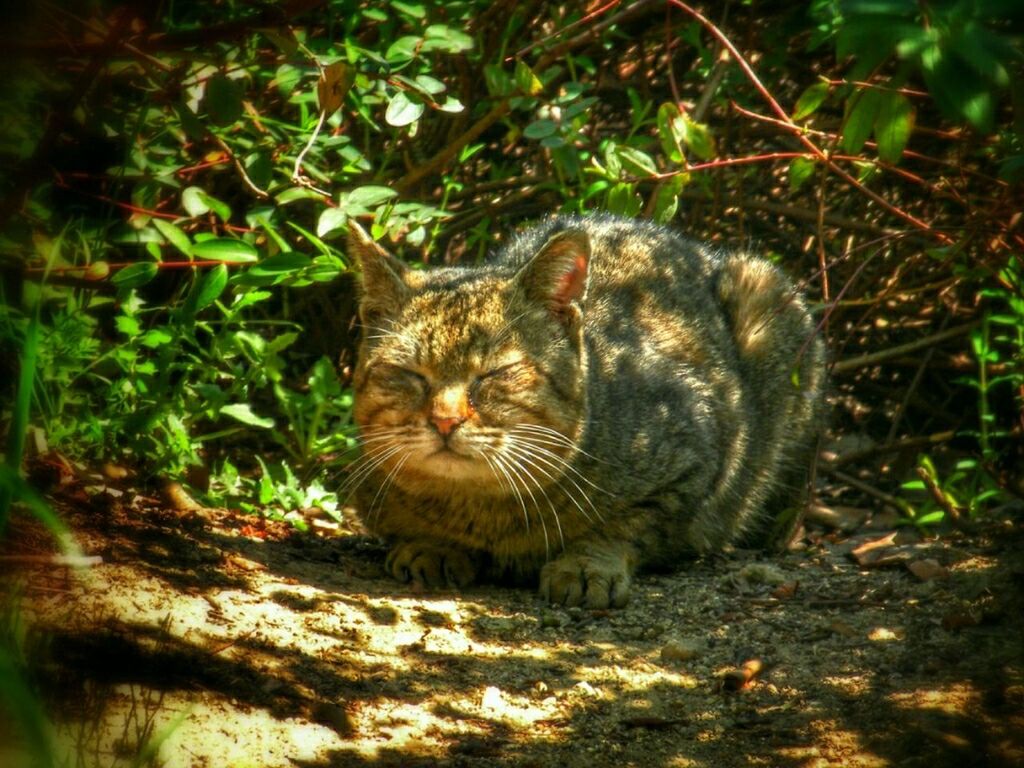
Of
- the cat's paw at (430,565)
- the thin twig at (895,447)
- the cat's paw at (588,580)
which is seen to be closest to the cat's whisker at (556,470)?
the cat's paw at (588,580)

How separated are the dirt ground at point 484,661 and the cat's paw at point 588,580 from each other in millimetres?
81

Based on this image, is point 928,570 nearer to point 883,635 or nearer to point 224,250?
point 883,635

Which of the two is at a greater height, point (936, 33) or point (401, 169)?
point (936, 33)

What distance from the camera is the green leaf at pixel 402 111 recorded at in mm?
4203

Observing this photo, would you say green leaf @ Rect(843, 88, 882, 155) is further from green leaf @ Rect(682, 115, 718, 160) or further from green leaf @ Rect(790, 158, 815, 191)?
green leaf @ Rect(682, 115, 718, 160)

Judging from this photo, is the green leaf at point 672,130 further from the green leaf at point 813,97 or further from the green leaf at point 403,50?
the green leaf at point 403,50

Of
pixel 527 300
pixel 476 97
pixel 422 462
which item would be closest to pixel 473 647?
pixel 422 462

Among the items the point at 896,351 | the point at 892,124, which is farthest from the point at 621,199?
the point at 896,351

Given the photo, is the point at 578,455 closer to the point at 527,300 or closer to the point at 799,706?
the point at 527,300

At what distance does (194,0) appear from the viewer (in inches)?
173

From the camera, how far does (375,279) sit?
15.2ft

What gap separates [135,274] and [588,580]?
74.6 inches

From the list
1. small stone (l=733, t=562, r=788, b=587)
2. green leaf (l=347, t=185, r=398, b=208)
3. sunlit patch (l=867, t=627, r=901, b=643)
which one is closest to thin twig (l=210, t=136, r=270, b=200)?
green leaf (l=347, t=185, r=398, b=208)

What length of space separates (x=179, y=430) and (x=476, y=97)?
8.22ft
